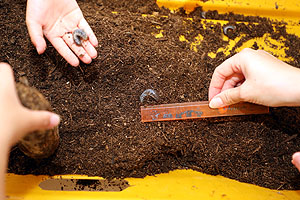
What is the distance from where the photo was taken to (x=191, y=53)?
1.95 meters

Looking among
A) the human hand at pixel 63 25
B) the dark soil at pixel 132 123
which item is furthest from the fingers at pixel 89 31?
the dark soil at pixel 132 123

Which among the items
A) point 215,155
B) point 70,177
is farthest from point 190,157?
point 70,177

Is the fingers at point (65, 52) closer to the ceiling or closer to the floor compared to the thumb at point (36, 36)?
closer to the floor

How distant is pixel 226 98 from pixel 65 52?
1.08 meters

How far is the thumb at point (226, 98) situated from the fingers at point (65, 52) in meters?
0.94

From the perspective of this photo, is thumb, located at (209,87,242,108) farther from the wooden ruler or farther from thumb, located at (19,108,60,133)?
thumb, located at (19,108,60,133)

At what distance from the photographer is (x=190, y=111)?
176 centimetres

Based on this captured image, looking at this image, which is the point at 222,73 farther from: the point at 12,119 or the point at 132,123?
the point at 12,119

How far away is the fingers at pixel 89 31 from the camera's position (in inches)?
66.5

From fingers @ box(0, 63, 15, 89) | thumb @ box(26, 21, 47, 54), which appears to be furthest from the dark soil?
fingers @ box(0, 63, 15, 89)

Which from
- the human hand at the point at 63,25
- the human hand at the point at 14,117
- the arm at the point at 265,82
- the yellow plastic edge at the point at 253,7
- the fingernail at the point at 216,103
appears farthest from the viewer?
the yellow plastic edge at the point at 253,7

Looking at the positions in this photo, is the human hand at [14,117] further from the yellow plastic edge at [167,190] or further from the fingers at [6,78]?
the yellow plastic edge at [167,190]

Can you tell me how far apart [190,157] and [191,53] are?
0.78 meters

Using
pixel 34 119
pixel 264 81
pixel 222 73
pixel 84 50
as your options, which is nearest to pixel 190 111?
pixel 222 73
